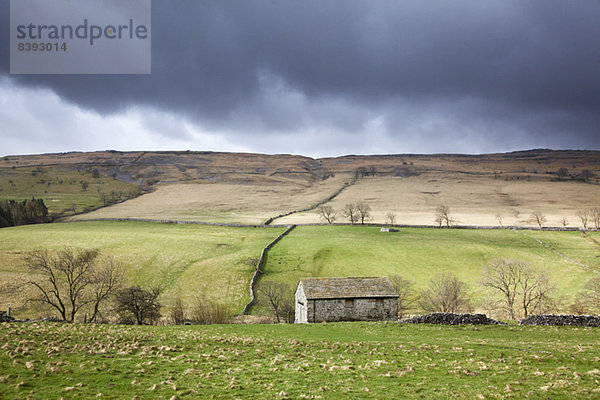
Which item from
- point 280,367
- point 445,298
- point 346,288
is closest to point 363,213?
point 445,298

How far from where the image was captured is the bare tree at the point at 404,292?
52478 millimetres

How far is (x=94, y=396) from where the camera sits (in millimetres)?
11547

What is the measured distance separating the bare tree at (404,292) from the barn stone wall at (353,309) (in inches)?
384

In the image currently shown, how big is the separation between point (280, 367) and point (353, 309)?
27.0 meters

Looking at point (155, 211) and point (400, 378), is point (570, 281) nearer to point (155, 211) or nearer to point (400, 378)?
point (400, 378)

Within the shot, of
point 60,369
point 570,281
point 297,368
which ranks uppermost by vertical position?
point 60,369

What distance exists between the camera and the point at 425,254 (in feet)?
235

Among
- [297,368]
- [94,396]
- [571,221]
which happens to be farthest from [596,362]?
[571,221]

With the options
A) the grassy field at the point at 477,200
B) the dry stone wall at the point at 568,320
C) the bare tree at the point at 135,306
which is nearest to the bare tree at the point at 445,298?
the dry stone wall at the point at 568,320

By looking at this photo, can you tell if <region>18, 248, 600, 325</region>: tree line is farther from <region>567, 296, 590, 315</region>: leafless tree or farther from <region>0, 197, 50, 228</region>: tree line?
<region>0, 197, 50, 228</region>: tree line

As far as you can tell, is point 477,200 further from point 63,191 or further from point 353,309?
point 63,191

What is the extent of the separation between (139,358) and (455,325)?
25.1 m

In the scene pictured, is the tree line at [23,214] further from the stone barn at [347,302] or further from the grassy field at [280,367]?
the grassy field at [280,367]

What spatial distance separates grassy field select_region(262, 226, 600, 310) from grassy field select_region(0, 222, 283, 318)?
6.52 m
